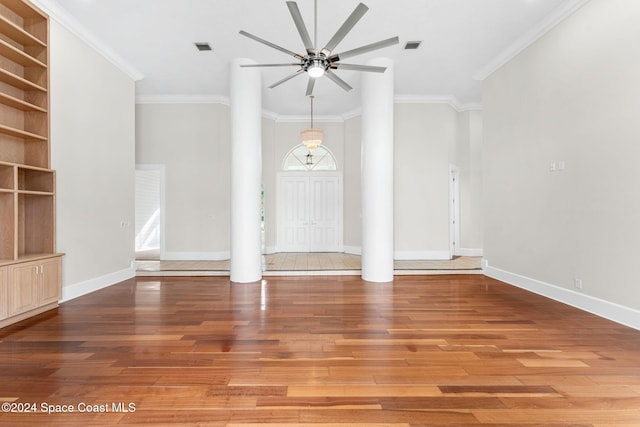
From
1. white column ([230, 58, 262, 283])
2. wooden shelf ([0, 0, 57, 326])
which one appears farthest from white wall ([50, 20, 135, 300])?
white column ([230, 58, 262, 283])

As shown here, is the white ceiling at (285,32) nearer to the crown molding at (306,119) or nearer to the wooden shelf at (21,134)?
the wooden shelf at (21,134)

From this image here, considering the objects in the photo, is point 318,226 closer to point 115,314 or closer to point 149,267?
point 149,267

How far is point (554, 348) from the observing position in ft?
8.59

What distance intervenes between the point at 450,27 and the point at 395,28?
2.58 ft

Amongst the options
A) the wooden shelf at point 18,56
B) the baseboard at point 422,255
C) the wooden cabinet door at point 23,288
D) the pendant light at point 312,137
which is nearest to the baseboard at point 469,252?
the baseboard at point 422,255

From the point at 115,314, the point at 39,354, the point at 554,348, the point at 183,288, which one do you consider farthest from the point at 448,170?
the point at 39,354

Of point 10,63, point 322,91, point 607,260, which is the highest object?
point 322,91

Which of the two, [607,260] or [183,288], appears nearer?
[607,260]

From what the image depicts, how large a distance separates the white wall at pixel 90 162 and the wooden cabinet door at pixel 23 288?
0.70 metres

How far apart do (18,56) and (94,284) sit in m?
3.07

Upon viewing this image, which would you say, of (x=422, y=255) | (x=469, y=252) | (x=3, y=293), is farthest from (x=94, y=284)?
A: (x=469, y=252)

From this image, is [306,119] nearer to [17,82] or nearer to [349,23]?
[349,23]

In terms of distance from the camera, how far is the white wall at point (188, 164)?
22.6 ft

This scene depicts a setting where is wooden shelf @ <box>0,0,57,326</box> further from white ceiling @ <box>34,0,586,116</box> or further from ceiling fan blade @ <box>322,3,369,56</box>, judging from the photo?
ceiling fan blade @ <box>322,3,369,56</box>
